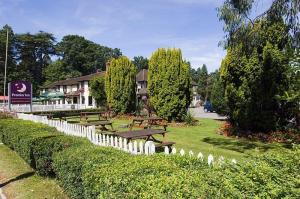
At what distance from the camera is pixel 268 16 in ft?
43.7

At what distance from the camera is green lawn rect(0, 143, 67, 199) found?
7996mm

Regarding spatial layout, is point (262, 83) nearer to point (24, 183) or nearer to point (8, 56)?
point (24, 183)

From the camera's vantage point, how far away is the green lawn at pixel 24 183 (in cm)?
800

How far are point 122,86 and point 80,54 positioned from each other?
78892 millimetres

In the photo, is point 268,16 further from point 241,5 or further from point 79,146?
point 79,146

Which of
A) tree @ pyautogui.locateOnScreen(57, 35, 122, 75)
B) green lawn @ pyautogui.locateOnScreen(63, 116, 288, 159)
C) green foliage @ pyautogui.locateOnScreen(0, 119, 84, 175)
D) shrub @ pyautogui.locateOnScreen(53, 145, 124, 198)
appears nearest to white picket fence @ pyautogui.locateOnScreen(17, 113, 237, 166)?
green foliage @ pyautogui.locateOnScreen(0, 119, 84, 175)

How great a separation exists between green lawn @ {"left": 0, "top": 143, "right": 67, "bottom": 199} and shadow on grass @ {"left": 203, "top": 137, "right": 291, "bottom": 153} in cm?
754

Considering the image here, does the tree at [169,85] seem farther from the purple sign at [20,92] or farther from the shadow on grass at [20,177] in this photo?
the shadow on grass at [20,177]

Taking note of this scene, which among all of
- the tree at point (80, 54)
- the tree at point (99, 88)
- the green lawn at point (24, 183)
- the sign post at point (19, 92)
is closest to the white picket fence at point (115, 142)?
the green lawn at point (24, 183)

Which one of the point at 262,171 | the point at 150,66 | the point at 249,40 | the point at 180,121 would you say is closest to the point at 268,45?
the point at 249,40

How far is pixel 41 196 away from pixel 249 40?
10.0m

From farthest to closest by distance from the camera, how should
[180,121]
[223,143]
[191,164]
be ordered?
[180,121] < [223,143] < [191,164]

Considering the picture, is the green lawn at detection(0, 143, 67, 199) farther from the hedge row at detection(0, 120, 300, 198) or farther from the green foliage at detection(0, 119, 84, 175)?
the hedge row at detection(0, 120, 300, 198)

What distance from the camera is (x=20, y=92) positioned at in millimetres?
23609
